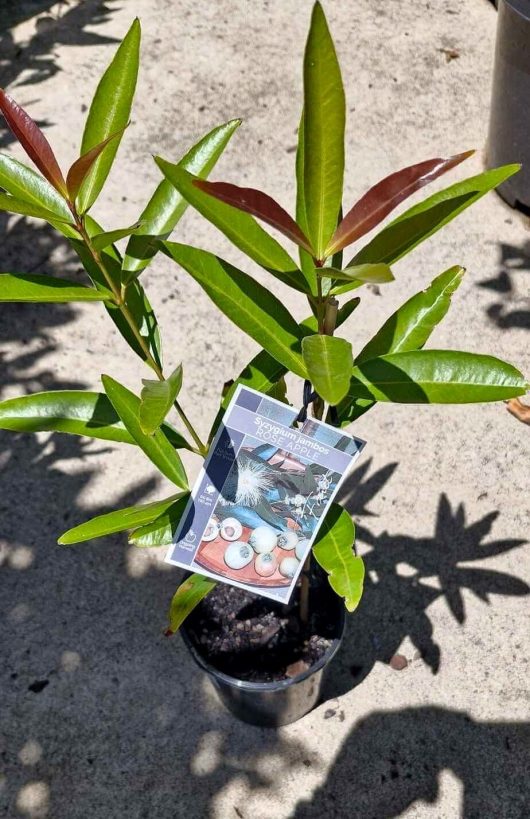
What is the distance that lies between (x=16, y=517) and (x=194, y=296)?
3.83ft

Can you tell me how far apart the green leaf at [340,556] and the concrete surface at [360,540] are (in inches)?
42.6

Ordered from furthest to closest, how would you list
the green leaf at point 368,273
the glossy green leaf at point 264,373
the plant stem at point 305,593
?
the plant stem at point 305,593, the glossy green leaf at point 264,373, the green leaf at point 368,273

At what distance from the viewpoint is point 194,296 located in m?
3.65

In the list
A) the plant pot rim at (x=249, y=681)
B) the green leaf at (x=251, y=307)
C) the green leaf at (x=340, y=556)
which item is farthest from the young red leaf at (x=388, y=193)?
the plant pot rim at (x=249, y=681)

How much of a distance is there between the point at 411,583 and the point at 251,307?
159 centimetres

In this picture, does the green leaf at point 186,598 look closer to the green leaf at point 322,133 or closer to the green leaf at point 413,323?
the green leaf at point 413,323

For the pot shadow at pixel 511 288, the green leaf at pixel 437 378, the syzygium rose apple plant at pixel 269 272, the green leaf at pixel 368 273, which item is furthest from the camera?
the pot shadow at pixel 511 288

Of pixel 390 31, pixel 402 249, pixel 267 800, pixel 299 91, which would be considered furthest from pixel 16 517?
pixel 390 31

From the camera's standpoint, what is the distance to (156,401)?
147cm

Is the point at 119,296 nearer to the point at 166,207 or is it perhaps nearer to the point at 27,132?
the point at 166,207

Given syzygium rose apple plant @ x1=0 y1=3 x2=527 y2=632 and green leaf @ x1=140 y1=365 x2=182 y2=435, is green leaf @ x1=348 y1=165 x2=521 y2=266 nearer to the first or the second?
syzygium rose apple plant @ x1=0 y1=3 x2=527 y2=632

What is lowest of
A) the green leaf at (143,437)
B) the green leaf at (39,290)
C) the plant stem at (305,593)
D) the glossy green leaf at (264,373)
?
the plant stem at (305,593)

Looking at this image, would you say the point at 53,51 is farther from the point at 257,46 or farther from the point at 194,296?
the point at 194,296

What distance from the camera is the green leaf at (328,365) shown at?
1.32 metres
